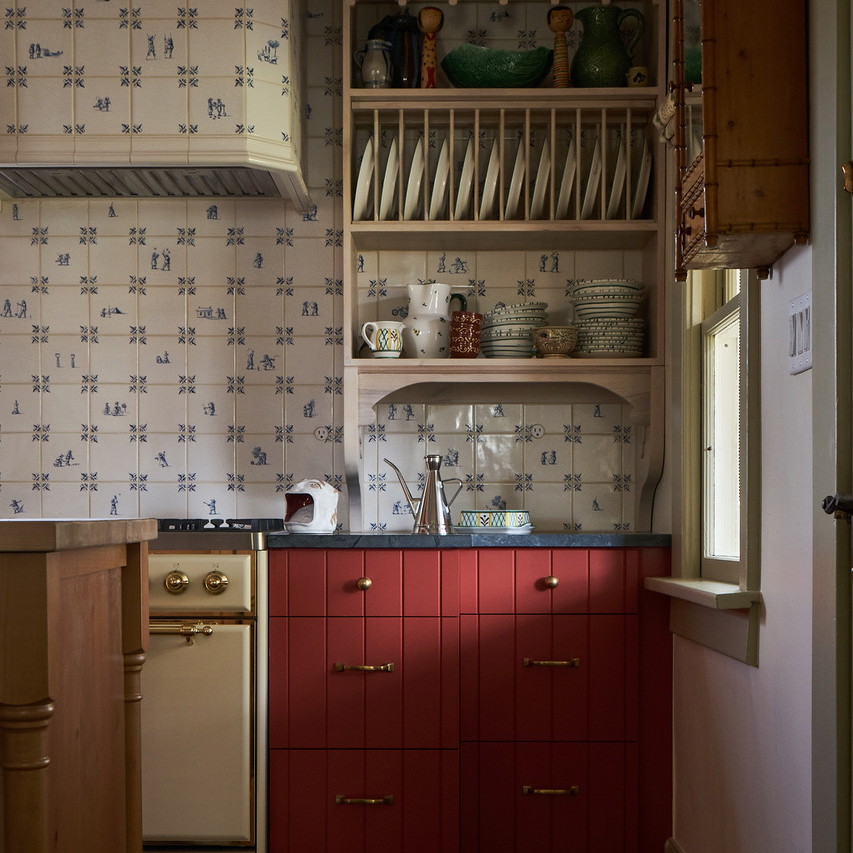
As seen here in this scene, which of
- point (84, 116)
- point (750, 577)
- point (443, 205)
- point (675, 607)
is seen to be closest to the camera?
point (750, 577)

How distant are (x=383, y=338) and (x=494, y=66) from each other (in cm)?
82

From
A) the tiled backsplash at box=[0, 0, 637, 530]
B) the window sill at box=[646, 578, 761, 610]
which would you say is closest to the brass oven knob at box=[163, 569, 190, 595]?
the tiled backsplash at box=[0, 0, 637, 530]

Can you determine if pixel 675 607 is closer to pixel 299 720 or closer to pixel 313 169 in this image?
pixel 299 720

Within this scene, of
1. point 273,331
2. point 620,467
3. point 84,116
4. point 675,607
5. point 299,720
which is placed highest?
point 84,116

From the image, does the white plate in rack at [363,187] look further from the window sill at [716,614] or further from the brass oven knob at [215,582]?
the window sill at [716,614]

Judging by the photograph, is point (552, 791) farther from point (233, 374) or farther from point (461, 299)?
point (233, 374)

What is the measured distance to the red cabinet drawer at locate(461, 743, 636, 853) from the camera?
96.0 inches

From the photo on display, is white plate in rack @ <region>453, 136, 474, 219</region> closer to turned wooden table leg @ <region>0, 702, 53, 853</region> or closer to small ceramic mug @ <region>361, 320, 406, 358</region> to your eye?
small ceramic mug @ <region>361, 320, 406, 358</region>

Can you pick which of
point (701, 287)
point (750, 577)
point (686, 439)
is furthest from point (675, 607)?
point (701, 287)

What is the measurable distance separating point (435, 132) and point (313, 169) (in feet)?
1.25

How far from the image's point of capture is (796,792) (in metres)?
1.61

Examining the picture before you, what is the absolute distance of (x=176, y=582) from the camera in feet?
7.89

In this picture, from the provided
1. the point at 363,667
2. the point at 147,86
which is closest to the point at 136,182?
the point at 147,86

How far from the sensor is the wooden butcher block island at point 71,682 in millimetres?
1086
